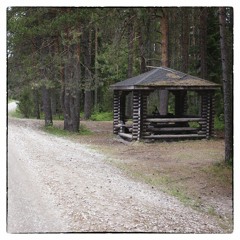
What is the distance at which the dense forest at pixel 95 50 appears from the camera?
6316 millimetres

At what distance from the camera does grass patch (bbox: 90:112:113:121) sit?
701cm

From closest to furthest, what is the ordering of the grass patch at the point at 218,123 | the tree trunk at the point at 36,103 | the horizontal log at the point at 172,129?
the tree trunk at the point at 36,103
the grass patch at the point at 218,123
the horizontal log at the point at 172,129

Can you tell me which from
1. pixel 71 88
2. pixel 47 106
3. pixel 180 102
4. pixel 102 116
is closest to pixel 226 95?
pixel 180 102

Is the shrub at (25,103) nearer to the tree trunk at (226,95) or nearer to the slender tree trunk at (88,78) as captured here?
the slender tree trunk at (88,78)

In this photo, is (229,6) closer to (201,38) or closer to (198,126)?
(201,38)

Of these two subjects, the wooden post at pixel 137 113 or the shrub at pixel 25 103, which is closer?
the shrub at pixel 25 103

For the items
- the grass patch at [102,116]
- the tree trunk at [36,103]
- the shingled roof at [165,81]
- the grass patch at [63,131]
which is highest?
the shingled roof at [165,81]

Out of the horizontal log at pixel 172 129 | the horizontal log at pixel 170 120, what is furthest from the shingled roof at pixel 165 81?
the horizontal log at pixel 172 129

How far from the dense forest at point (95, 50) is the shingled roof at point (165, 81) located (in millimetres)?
176

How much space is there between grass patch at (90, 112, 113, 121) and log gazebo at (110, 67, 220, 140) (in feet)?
0.42

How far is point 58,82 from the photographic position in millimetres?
6785

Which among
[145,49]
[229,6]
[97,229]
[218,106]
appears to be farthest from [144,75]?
[97,229]

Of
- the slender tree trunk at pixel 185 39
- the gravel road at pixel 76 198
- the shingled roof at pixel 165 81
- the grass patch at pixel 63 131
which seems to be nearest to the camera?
the gravel road at pixel 76 198

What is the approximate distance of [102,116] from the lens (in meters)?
7.34
